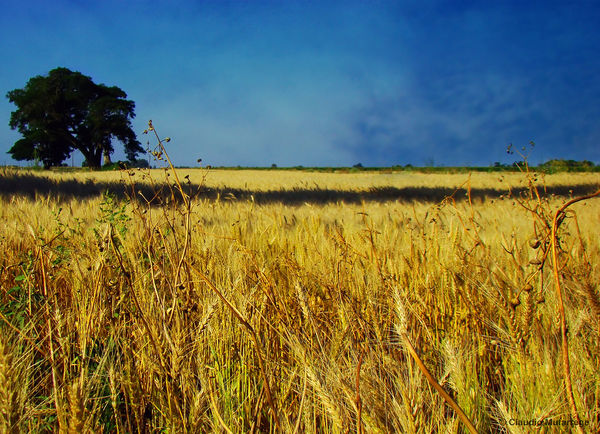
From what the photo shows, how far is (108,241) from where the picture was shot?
56.4 inches

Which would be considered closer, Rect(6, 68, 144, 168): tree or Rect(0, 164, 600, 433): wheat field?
Rect(0, 164, 600, 433): wheat field

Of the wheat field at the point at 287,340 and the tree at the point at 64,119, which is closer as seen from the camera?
the wheat field at the point at 287,340

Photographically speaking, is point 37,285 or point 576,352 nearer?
point 576,352

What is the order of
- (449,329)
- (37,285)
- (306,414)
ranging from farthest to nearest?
1. (37,285)
2. (449,329)
3. (306,414)

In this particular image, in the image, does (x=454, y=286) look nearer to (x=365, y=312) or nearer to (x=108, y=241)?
(x=365, y=312)

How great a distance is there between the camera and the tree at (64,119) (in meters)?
30.5

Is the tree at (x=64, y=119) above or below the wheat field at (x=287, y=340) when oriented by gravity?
above

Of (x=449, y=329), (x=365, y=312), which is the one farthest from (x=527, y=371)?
(x=365, y=312)

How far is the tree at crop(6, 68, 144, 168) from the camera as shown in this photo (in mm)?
30500

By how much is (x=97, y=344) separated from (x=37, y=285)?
64 centimetres

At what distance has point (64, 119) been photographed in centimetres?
3142

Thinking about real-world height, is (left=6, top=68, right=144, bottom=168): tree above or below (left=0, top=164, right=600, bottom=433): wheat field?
above

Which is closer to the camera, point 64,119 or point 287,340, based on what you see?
point 287,340

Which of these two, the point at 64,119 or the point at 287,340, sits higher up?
the point at 64,119
